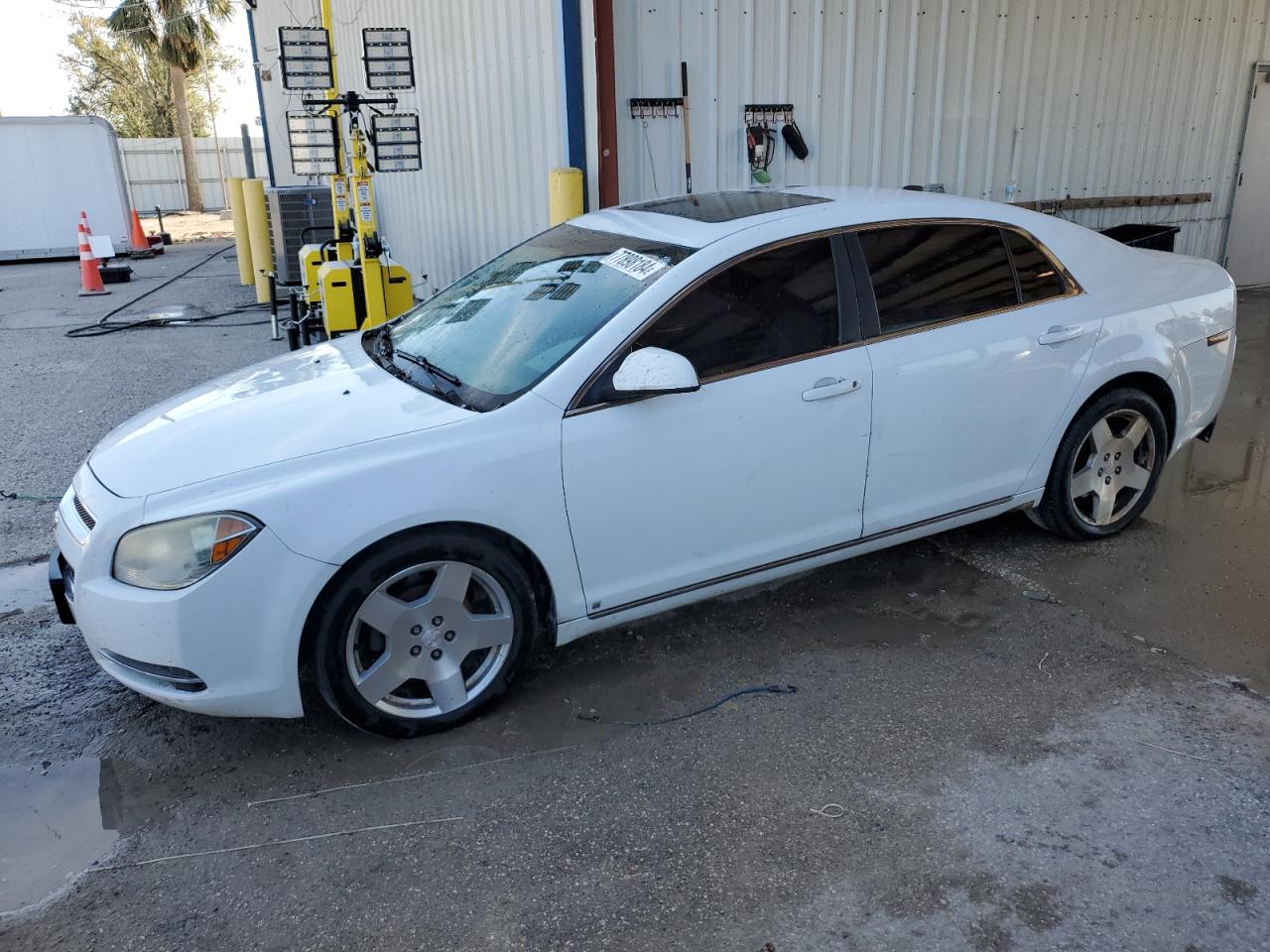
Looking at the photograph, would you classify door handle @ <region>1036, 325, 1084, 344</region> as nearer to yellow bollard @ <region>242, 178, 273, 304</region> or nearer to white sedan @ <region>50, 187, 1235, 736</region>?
white sedan @ <region>50, 187, 1235, 736</region>

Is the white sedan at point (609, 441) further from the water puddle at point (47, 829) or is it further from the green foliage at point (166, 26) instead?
the green foliage at point (166, 26)

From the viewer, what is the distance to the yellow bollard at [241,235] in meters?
13.9

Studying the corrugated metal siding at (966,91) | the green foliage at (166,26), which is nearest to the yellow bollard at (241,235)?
the corrugated metal siding at (966,91)

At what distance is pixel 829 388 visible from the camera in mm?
3586

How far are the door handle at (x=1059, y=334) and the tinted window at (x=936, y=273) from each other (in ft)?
0.59

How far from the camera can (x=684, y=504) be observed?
3.43 m

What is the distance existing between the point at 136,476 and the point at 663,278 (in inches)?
71.6

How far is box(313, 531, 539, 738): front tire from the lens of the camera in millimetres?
3018

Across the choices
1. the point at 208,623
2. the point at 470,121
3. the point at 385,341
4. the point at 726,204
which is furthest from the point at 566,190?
the point at 208,623

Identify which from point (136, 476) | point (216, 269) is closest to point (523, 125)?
point (136, 476)

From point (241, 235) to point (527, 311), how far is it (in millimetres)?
11818

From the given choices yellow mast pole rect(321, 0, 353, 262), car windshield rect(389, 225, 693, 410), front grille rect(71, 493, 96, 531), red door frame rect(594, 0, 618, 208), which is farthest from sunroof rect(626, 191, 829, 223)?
yellow mast pole rect(321, 0, 353, 262)

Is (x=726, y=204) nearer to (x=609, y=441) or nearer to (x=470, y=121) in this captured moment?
(x=609, y=441)

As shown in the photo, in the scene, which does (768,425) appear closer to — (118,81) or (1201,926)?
→ (1201,926)
